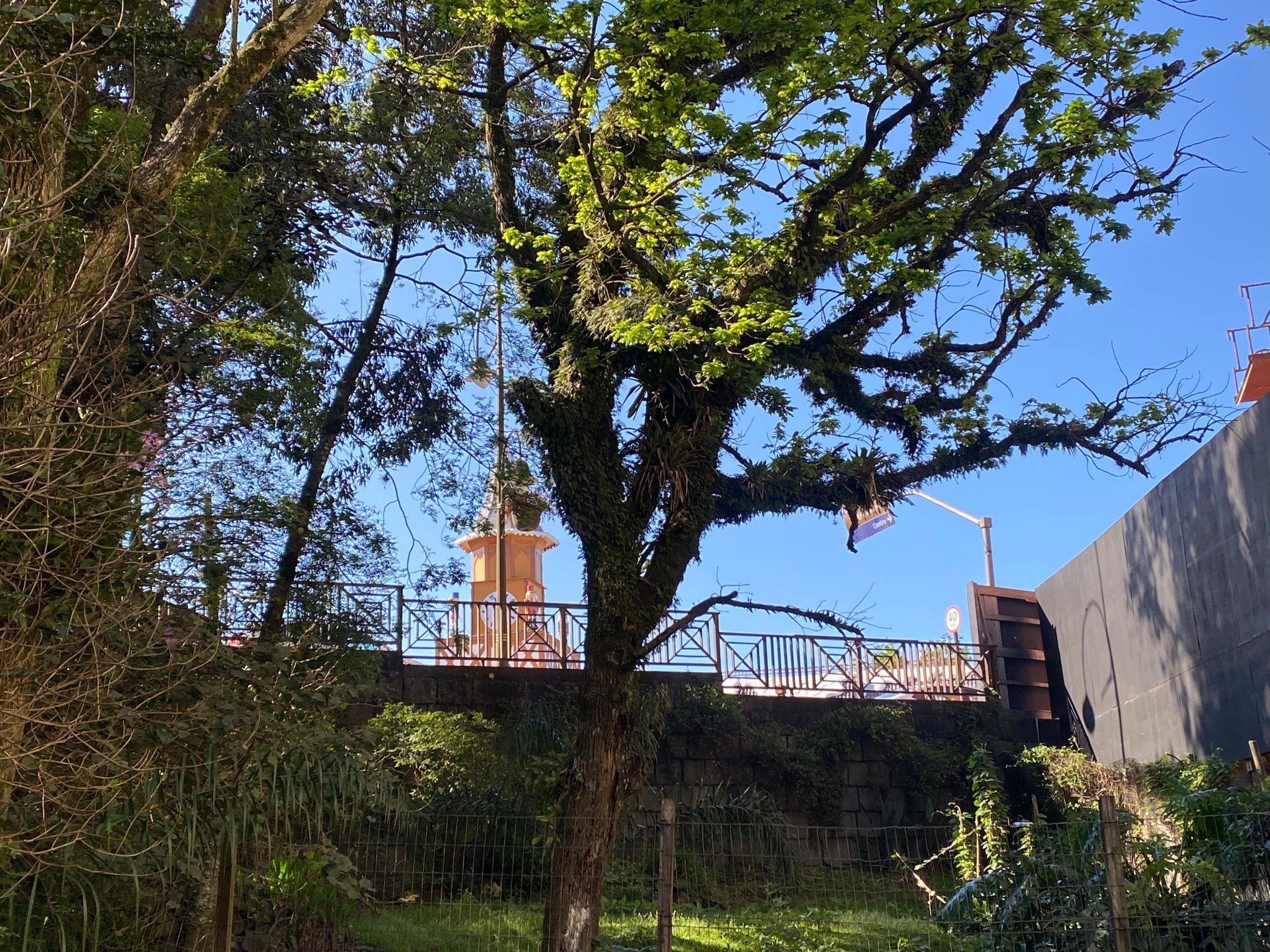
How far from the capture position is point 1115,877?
623cm

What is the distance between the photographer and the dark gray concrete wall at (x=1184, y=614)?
417 inches

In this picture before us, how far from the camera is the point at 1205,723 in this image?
11.6 metres

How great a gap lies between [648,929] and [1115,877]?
388 centimetres

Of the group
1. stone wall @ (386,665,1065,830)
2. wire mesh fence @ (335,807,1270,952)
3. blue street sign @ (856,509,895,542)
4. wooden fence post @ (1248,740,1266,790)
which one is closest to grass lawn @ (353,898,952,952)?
wire mesh fence @ (335,807,1270,952)

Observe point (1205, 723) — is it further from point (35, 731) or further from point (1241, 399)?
point (35, 731)

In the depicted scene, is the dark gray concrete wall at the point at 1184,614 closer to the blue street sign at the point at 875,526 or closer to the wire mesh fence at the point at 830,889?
the wire mesh fence at the point at 830,889

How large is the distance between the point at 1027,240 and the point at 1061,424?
179 centimetres

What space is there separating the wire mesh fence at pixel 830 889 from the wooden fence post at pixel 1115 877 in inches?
0.4

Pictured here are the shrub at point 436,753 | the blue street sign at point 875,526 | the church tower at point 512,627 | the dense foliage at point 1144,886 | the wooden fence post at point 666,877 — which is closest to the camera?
the wooden fence post at point 666,877

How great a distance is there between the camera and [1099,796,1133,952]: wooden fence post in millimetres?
6207

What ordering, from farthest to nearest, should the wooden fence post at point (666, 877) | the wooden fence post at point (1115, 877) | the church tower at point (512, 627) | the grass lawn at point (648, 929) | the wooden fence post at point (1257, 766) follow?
the church tower at point (512, 627) → the wooden fence post at point (1257, 766) → the grass lawn at point (648, 929) → the wooden fence post at point (666, 877) → the wooden fence post at point (1115, 877)

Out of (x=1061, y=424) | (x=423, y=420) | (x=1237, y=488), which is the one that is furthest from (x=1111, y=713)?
(x=423, y=420)

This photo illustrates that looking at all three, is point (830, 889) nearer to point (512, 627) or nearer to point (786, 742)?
point (786, 742)

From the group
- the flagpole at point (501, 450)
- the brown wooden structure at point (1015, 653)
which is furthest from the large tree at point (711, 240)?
the brown wooden structure at point (1015, 653)
